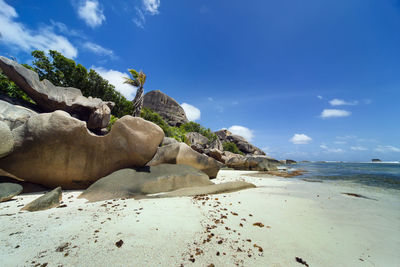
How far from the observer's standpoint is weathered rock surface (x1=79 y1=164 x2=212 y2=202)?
176 inches

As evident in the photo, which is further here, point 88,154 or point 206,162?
point 206,162

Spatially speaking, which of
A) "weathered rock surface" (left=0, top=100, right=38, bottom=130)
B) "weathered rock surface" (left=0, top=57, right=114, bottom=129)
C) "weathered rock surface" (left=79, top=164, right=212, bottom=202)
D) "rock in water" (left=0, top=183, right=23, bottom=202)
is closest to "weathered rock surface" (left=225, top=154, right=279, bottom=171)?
"weathered rock surface" (left=79, top=164, right=212, bottom=202)

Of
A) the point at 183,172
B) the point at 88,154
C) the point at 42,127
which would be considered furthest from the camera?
the point at 183,172

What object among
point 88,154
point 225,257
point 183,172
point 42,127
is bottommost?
point 225,257

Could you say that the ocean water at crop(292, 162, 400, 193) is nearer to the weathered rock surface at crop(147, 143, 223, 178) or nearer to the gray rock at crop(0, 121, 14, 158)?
the weathered rock surface at crop(147, 143, 223, 178)

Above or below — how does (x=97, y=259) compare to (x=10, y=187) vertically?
below

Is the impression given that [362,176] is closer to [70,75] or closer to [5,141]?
[5,141]

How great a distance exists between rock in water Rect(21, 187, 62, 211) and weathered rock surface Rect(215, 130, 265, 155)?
61.6 metres

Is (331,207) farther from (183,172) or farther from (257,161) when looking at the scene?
(257,161)

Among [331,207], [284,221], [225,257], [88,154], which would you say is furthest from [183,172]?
[331,207]

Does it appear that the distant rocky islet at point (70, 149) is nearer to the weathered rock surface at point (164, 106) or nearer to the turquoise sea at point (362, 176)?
the turquoise sea at point (362, 176)

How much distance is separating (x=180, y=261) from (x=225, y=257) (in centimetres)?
55

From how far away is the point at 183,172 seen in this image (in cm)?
602

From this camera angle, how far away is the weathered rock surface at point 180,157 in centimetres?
701
